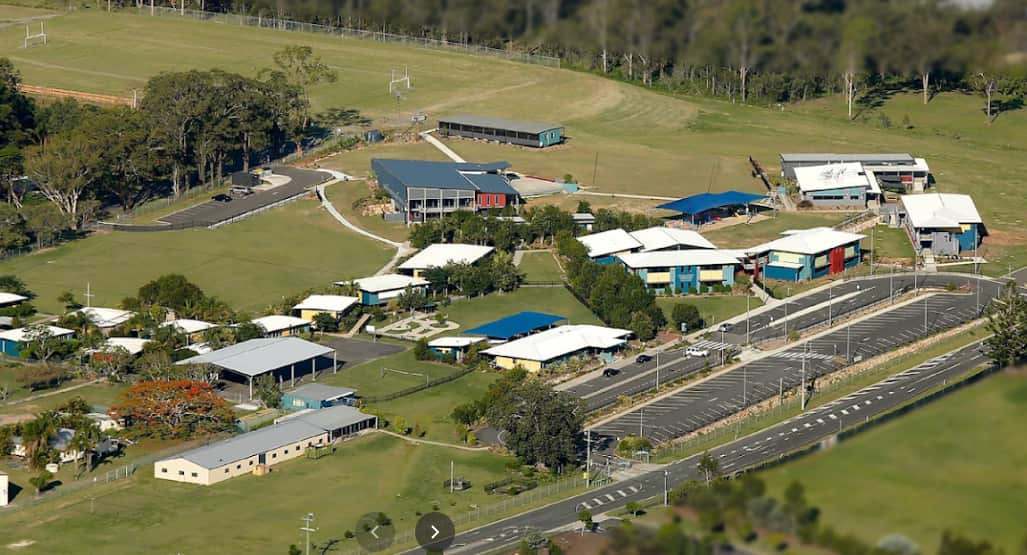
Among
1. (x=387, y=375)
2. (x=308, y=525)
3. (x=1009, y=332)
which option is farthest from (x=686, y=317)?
(x=308, y=525)

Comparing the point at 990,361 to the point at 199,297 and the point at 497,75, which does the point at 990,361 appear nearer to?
the point at 199,297

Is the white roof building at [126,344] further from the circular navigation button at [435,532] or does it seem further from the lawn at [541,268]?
the circular navigation button at [435,532]

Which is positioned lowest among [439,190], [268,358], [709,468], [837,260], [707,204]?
[268,358]

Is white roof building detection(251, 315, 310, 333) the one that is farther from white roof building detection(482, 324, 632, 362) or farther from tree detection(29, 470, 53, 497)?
tree detection(29, 470, 53, 497)

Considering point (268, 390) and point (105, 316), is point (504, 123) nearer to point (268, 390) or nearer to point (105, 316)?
point (105, 316)

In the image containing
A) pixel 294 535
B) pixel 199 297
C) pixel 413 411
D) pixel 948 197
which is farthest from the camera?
pixel 948 197

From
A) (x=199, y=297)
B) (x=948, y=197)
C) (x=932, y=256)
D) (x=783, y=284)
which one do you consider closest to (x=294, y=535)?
(x=199, y=297)
